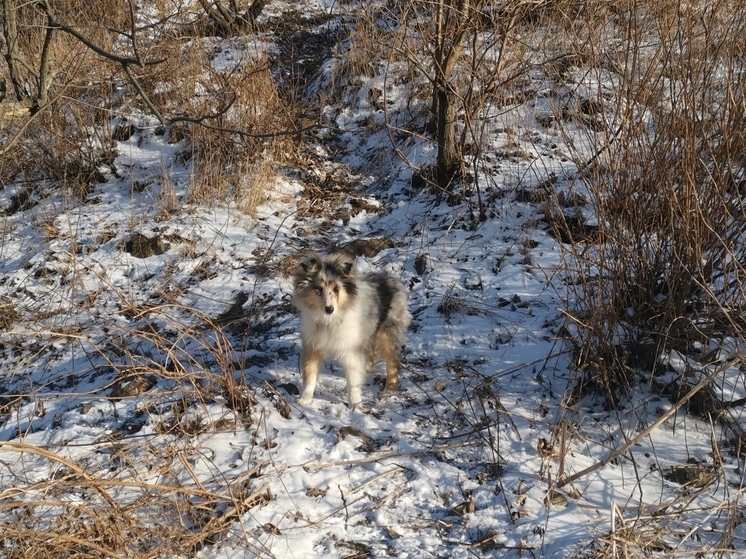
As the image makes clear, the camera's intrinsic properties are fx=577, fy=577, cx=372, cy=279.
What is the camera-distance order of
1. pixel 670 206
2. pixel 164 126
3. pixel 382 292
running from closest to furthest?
pixel 670 206
pixel 382 292
pixel 164 126

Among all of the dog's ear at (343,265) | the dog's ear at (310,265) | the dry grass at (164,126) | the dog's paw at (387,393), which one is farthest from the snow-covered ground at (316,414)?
the dog's ear at (343,265)

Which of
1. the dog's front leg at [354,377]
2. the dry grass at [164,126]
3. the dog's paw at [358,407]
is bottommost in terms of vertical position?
the dog's paw at [358,407]

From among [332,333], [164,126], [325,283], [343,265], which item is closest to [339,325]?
[332,333]

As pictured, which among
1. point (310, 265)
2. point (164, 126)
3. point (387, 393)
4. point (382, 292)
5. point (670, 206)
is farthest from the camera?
point (164, 126)

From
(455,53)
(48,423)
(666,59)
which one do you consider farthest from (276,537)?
(455,53)

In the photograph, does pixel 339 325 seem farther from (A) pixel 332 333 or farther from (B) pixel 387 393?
(B) pixel 387 393

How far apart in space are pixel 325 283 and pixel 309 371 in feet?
2.31

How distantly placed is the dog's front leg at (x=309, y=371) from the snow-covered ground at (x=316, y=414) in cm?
13

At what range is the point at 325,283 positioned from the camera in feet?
14.0

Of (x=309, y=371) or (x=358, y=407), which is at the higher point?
(x=309, y=371)

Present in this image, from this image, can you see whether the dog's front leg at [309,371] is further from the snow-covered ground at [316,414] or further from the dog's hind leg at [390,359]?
the dog's hind leg at [390,359]

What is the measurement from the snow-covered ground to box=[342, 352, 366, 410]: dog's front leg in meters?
0.14

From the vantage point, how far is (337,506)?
11.3 ft

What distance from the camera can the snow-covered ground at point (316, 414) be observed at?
317 centimetres
